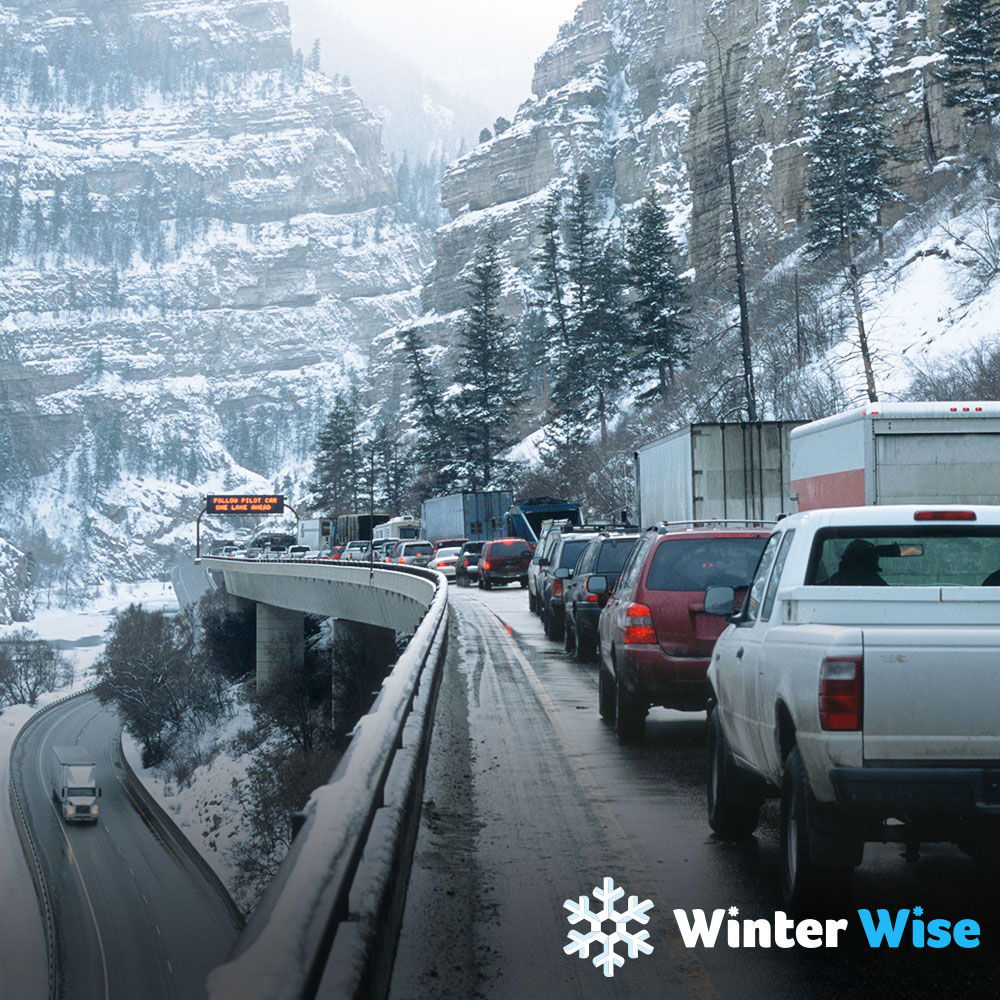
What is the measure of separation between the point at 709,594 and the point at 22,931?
41.9 m

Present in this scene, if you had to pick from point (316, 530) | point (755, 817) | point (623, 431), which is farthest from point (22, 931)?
point (316, 530)

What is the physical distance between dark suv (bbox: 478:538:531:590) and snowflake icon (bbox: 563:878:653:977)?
39490 millimetres

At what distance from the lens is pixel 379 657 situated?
4866 cm

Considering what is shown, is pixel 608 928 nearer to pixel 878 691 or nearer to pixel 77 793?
pixel 878 691

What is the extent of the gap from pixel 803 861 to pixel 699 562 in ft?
20.1

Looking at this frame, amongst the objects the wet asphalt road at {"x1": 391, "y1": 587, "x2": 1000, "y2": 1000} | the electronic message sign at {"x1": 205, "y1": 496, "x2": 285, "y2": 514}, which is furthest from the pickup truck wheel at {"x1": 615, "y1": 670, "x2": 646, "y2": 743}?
the electronic message sign at {"x1": 205, "y1": 496, "x2": 285, "y2": 514}

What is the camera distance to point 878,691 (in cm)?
544

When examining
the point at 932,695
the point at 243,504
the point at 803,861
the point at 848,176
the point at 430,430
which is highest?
the point at 848,176

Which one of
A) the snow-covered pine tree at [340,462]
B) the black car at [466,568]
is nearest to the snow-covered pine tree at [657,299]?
the black car at [466,568]

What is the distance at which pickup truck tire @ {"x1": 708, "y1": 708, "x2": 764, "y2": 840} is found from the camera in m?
7.80

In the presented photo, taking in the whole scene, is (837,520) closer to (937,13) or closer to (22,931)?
(22,931)

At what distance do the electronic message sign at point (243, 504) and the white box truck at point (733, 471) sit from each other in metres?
Answer: 94.4

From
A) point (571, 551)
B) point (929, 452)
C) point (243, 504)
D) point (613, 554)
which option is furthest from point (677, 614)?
point (243, 504)

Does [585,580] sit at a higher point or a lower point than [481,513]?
lower
